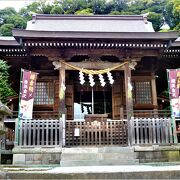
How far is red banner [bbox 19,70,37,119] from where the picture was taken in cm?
1052

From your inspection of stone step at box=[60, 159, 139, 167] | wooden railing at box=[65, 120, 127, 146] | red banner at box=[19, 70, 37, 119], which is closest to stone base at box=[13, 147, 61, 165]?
stone step at box=[60, 159, 139, 167]

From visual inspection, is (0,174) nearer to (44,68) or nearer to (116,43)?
(116,43)

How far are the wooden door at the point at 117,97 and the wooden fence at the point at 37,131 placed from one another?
3729 millimetres

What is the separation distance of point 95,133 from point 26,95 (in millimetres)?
3171

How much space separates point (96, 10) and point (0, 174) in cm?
4805

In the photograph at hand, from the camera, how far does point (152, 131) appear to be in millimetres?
10359

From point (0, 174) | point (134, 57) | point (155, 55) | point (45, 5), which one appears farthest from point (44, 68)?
point (45, 5)

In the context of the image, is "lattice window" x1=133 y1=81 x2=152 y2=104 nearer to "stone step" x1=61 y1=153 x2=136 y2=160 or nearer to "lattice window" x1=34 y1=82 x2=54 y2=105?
"stone step" x1=61 y1=153 x2=136 y2=160

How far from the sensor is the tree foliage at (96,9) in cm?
4275

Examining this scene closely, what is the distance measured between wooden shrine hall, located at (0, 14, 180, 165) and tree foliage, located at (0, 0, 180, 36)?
31.3 m

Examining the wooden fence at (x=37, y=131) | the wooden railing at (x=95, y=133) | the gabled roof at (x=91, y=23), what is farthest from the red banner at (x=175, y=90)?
the wooden fence at (x=37, y=131)

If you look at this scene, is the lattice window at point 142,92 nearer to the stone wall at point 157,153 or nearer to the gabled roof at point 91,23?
the gabled roof at point 91,23

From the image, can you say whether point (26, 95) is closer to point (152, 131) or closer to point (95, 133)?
point (95, 133)

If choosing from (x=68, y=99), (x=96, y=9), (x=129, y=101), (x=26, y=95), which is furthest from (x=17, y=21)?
(x=129, y=101)
